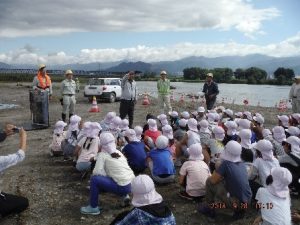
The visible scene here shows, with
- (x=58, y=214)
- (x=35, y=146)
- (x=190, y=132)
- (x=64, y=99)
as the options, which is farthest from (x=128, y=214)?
(x=64, y=99)

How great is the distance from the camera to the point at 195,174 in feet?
20.9

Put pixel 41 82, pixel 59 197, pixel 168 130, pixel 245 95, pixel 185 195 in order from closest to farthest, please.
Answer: pixel 185 195, pixel 59 197, pixel 168 130, pixel 41 82, pixel 245 95

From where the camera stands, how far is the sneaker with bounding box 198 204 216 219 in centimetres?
597

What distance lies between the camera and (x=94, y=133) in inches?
296

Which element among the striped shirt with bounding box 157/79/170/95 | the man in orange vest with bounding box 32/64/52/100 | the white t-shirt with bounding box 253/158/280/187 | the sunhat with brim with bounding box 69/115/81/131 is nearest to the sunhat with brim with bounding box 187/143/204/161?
the white t-shirt with bounding box 253/158/280/187

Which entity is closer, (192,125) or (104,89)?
(192,125)

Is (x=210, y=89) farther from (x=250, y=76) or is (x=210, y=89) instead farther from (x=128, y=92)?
(x=250, y=76)

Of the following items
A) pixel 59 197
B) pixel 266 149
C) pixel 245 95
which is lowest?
pixel 245 95

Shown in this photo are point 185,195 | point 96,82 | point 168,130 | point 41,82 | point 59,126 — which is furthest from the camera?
point 96,82

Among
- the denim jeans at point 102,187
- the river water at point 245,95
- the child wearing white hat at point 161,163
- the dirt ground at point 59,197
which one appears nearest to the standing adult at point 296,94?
the river water at point 245,95

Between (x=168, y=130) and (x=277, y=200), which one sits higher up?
(x=168, y=130)

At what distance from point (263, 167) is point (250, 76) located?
10308 centimetres

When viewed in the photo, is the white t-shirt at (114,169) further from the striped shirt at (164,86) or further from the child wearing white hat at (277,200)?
the striped shirt at (164,86)

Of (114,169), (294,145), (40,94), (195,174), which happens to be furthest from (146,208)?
(40,94)
